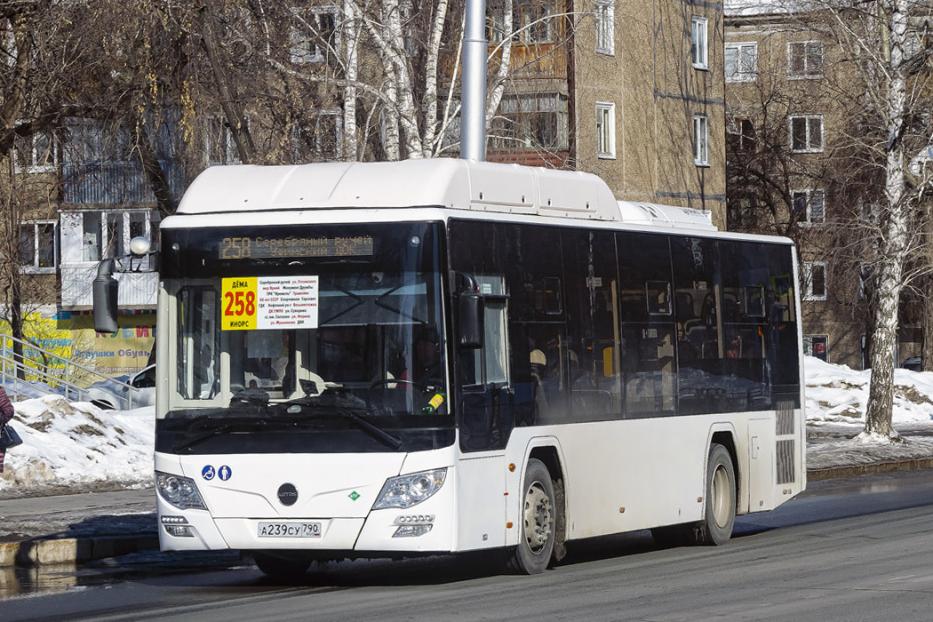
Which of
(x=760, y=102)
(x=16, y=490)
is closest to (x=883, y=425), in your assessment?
(x=16, y=490)

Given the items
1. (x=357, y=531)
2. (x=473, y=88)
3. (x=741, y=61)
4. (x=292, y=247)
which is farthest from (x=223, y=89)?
(x=741, y=61)

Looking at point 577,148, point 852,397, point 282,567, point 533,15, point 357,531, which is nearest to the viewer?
point 357,531

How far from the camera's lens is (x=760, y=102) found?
71.4 metres

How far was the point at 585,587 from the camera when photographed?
1354cm

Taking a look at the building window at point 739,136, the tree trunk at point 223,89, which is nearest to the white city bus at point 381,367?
the tree trunk at point 223,89

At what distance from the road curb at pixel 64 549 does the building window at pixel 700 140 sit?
42654mm

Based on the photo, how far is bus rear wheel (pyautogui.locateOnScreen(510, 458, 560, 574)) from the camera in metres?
14.4

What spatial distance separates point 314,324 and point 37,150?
2213 centimetres

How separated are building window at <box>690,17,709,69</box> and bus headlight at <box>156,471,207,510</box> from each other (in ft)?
153

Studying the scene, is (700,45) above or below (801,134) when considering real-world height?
above

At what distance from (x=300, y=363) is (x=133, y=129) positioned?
14543 mm

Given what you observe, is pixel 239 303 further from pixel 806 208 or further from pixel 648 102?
pixel 806 208

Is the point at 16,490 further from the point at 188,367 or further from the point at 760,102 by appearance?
the point at 760,102

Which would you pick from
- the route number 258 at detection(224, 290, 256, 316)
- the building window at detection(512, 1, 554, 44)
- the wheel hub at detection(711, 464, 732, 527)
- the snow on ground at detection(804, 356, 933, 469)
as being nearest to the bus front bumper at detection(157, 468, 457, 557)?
the route number 258 at detection(224, 290, 256, 316)
